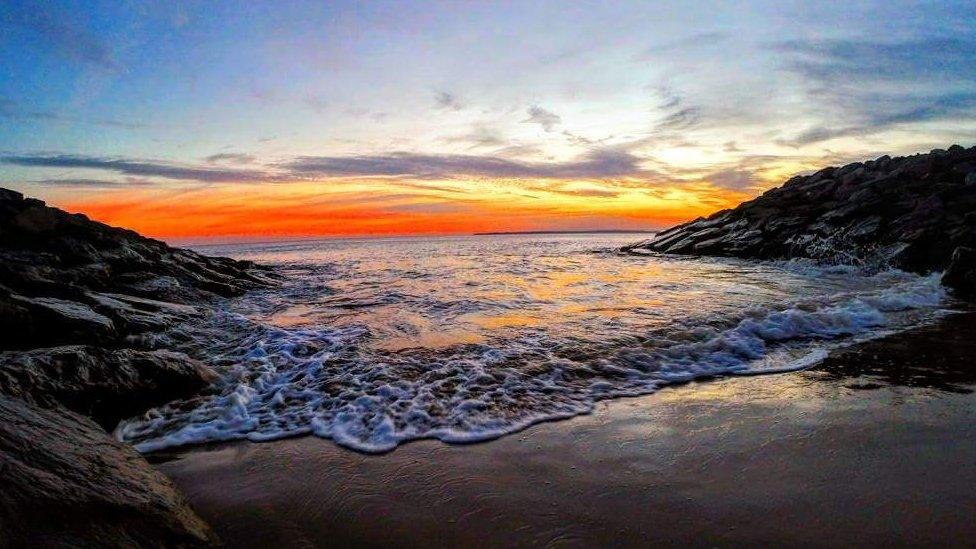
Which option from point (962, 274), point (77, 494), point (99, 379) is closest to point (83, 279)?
point (99, 379)

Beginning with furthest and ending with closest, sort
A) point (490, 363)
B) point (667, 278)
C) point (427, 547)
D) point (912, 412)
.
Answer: point (667, 278), point (490, 363), point (912, 412), point (427, 547)

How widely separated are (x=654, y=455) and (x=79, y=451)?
3.69 metres

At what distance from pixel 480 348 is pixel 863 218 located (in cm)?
2079

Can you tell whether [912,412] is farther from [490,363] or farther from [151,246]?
[151,246]

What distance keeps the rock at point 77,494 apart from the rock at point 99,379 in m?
0.99

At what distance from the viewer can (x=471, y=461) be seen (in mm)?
3609

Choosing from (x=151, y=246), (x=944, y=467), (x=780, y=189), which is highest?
(x=780, y=189)

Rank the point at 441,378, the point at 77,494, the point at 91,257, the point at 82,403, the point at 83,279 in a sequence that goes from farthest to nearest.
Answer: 1. the point at 91,257
2. the point at 83,279
3. the point at 441,378
4. the point at 82,403
5. the point at 77,494

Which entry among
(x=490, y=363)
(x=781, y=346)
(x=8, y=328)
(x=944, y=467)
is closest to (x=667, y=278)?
(x=781, y=346)

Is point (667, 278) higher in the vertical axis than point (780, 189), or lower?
lower

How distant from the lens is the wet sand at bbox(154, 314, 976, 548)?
8.66ft

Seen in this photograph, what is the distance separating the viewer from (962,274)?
11.4 meters

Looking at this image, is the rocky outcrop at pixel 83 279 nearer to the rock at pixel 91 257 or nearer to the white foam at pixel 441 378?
the rock at pixel 91 257

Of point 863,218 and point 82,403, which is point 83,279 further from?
point 863,218
